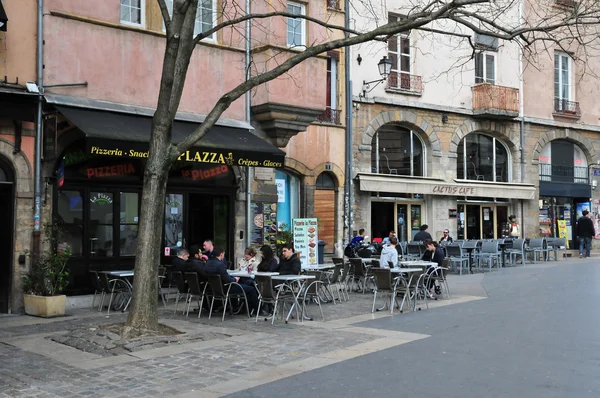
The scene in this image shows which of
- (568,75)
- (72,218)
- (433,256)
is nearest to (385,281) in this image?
(433,256)

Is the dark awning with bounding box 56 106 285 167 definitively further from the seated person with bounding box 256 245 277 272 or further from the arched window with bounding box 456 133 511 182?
the arched window with bounding box 456 133 511 182

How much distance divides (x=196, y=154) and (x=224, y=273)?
2.84 metres

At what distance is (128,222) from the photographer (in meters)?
13.8

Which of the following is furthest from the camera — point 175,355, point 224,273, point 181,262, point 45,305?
point 181,262

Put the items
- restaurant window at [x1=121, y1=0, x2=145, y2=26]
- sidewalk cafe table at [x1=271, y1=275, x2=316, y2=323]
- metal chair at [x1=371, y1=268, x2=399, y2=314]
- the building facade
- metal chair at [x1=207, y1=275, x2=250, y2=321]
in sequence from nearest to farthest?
sidewalk cafe table at [x1=271, y1=275, x2=316, y2=323]
metal chair at [x1=207, y1=275, x2=250, y2=321]
metal chair at [x1=371, y1=268, x2=399, y2=314]
restaurant window at [x1=121, y1=0, x2=145, y2=26]
the building facade

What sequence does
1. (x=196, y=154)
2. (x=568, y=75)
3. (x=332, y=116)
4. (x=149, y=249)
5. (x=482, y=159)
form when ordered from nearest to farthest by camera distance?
(x=149, y=249) → (x=196, y=154) → (x=332, y=116) → (x=482, y=159) → (x=568, y=75)

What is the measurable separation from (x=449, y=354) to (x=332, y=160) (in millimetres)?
12324

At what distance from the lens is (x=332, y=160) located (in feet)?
64.7

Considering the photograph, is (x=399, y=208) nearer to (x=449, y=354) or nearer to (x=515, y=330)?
(x=515, y=330)

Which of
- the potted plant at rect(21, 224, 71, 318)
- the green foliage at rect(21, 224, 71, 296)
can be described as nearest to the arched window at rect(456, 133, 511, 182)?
the green foliage at rect(21, 224, 71, 296)

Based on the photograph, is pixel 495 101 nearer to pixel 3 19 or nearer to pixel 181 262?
pixel 181 262

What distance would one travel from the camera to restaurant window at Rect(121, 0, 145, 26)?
13914 mm

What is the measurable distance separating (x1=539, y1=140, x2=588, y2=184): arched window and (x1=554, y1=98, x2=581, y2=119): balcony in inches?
44.6

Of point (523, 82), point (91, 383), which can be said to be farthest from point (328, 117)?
point (91, 383)
